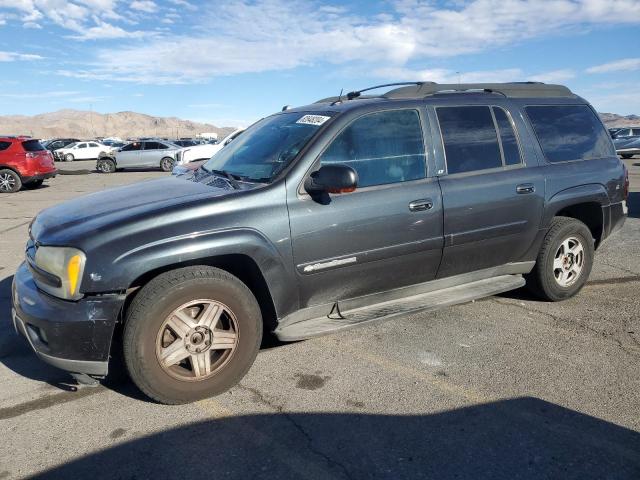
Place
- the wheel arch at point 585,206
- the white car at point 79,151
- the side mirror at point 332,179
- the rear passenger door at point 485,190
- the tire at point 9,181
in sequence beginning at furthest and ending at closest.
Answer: the white car at point 79,151 → the tire at point 9,181 → the wheel arch at point 585,206 → the rear passenger door at point 485,190 → the side mirror at point 332,179

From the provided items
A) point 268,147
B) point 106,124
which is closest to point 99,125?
point 106,124

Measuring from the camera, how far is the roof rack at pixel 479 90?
415 cm

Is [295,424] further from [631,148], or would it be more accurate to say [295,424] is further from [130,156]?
[631,148]

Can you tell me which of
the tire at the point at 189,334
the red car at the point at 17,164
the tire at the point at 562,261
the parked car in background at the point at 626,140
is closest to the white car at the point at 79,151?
the red car at the point at 17,164

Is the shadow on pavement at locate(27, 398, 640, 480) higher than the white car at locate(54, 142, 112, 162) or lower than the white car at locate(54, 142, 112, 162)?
lower

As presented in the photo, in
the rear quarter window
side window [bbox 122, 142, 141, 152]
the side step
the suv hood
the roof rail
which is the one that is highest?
side window [bbox 122, 142, 141, 152]

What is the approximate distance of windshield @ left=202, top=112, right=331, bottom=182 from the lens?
3.64 m

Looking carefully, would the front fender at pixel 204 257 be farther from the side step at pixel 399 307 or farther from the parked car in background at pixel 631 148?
the parked car in background at pixel 631 148

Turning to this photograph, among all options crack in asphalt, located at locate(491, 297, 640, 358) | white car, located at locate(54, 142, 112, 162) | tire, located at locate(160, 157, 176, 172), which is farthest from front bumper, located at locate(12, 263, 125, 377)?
white car, located at locate(54, 142, 112, 162)

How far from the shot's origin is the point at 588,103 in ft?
16.6

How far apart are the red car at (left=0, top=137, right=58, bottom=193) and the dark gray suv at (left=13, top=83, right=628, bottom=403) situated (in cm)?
1390

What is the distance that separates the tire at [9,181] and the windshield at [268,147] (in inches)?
547

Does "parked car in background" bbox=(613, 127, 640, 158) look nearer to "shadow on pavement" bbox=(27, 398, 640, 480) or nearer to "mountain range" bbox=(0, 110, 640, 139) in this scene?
"shadow on pavement" bbox=(27, 398, 640, 480)

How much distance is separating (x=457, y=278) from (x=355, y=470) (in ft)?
6.85
